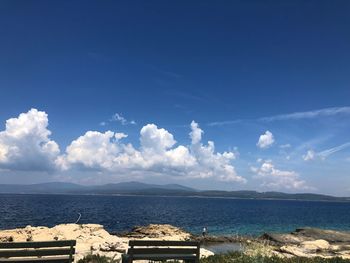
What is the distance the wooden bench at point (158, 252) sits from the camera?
12688mm

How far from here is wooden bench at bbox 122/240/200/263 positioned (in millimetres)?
12688

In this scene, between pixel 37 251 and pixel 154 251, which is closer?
pixel 37 251

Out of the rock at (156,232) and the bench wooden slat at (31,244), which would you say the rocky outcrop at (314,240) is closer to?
the rock at (156,232)

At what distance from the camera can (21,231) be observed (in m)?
33.5

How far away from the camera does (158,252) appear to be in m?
12.8

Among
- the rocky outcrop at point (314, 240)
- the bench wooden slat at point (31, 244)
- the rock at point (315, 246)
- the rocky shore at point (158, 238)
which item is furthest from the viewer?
the rocky outcrop at point (314, 240)

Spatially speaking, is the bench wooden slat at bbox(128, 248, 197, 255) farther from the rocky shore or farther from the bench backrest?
the rocky shore

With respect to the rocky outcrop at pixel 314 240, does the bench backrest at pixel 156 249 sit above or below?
above

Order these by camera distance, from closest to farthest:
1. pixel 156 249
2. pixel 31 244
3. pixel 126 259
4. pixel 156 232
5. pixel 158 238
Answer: pixel 31 244, pixel 126 259, pixel 156 249, pixel 158 238, pixel 156 232

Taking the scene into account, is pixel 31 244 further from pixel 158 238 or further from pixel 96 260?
pixel 158 238

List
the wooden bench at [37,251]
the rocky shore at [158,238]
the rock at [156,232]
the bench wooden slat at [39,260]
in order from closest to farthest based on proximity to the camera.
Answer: the wooden bench at [37,251]
the bench wooden slat at [39,260]
the rocky shore at [158,238]
the rock at [156,232]

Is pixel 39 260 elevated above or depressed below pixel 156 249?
below

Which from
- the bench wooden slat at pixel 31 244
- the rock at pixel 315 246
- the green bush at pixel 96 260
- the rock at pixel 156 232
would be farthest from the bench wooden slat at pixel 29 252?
the rock at pixel 156 232

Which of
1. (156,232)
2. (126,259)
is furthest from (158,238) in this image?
(126,259)
